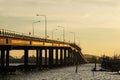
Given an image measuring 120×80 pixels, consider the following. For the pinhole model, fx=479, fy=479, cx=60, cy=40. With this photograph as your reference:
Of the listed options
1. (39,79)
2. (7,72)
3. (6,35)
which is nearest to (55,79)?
(39,79)

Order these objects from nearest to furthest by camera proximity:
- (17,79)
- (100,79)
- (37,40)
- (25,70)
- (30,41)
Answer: (17,79), (100,79), (30,41), (37,40), (25,70)

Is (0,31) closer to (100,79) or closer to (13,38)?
(13,38)

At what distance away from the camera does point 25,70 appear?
188250 mm

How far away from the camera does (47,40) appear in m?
197

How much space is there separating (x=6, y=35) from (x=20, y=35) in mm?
19508

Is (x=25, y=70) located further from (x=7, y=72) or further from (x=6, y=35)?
(x=6, y=35)

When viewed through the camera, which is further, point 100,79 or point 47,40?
point 47,40

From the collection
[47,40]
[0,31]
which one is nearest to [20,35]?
[0,31]

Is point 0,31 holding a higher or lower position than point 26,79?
higher

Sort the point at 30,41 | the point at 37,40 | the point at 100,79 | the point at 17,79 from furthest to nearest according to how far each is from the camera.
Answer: the point at 37,40 < the point at 30,41 < the point at 100,79 < the point at 17,79

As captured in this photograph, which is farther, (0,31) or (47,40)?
(47,40)

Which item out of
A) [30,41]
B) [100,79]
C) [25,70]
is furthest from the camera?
[25,70]

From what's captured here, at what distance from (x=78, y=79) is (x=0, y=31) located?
83.5ft

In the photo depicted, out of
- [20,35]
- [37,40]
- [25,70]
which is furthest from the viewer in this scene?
[25,70]
